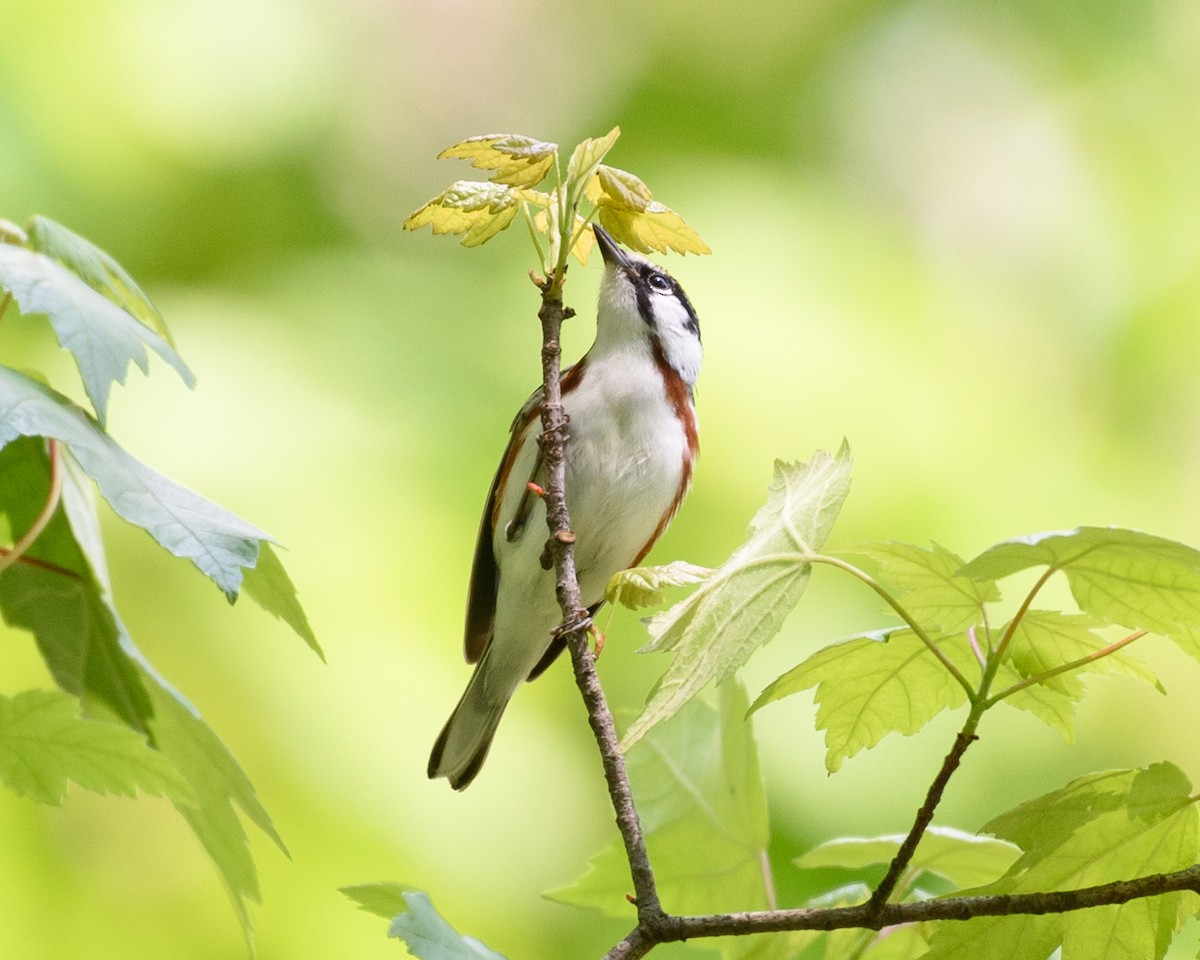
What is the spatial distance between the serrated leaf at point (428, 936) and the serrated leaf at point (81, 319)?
1.62ft

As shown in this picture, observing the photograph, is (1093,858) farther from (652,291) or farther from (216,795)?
(652,291)

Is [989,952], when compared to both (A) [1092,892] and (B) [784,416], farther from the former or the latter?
(B) [784,416]

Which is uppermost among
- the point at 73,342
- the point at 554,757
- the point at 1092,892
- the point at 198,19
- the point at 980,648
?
the point at 198,19

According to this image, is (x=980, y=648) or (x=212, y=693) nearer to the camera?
(x=980, y=648)

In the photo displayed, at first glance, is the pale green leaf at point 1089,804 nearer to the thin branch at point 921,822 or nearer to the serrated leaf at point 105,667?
the thin branch at point 921,822

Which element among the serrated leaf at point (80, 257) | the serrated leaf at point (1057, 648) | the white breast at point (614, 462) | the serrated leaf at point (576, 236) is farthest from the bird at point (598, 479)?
the serrated leaf at point (1057, 648)

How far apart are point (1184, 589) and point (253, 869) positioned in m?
0.93

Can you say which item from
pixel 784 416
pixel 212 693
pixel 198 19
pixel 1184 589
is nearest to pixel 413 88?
pixel 198 19

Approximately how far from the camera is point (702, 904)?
125 centimetres

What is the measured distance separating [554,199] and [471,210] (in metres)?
0.12

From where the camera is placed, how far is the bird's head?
2479 millimetres

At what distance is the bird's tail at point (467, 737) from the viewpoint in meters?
2.58

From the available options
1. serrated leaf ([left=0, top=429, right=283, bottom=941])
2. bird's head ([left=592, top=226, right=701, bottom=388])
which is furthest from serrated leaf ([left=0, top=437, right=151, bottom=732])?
bird's head ([left=592, top=226, right=701, bottom=388])

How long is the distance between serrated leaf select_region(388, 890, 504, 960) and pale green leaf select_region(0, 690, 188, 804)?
0.25 metres
